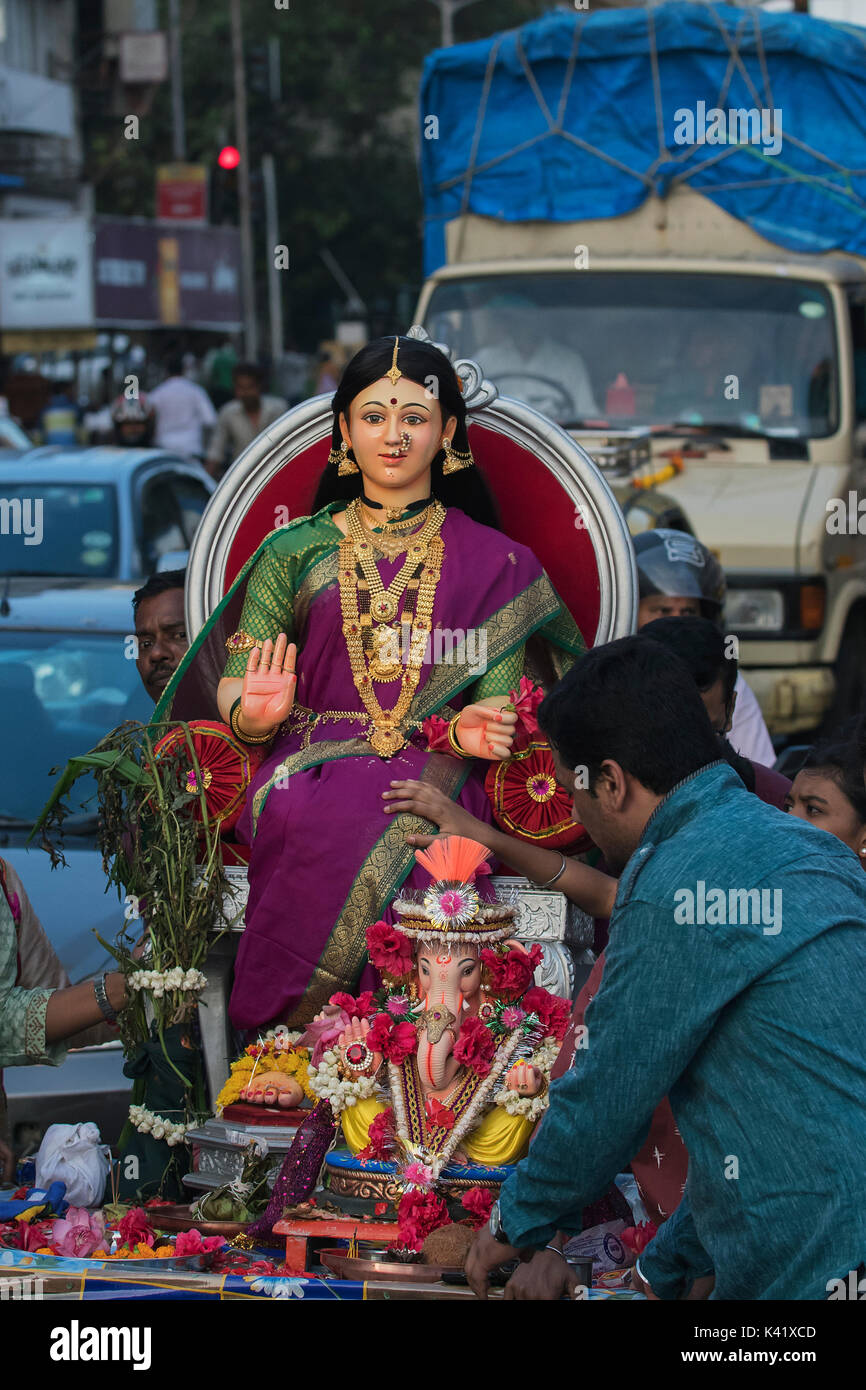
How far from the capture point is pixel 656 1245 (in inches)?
121

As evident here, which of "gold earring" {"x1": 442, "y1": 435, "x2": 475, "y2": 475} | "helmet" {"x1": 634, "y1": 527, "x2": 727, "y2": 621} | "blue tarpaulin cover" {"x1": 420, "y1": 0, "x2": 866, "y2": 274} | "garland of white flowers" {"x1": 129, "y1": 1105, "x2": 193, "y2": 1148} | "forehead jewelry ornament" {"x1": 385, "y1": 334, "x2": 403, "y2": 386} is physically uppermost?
"blue tarpaulin cover" {"x1": 420, "y1": 0, "x2": 866, "y2": 274}

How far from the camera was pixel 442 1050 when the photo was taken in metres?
3.63

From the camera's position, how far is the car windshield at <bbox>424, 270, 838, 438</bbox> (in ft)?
30.2

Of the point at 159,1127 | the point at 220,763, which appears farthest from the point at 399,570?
the point at 159,1127

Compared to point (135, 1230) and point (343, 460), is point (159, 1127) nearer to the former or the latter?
point (135, 1230)

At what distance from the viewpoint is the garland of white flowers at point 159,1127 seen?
408 cm

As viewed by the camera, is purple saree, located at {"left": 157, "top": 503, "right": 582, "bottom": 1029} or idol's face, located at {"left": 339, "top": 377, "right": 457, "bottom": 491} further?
idol's face, located at {"left": 339, "top": 377, "right": 457, "bottom": 491}

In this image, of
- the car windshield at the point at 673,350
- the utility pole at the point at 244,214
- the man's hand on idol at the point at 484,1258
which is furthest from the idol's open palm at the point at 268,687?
the utility pole at the point at 244,214

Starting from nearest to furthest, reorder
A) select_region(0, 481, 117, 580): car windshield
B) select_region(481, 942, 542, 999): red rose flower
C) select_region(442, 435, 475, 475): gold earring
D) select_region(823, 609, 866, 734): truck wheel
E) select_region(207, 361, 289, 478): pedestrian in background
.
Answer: select_region(481, 942, 542, 999): red rose flower → select_region(442, 435, 475, 475): gold earring → select_region(0, 481, 117, 580): car windshield → select_region(823, 609, 866, 734): truck wheel → select_region(207, 361, 289, 478): pedestrian in background

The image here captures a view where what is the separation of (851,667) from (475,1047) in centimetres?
636

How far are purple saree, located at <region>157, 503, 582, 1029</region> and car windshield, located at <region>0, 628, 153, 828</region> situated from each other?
1347 millimetres

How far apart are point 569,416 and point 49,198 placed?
26.6 metres

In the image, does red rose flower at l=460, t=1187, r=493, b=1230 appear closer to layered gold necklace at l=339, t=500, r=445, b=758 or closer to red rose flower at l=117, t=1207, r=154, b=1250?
red rose flower at l=117, t=1207, r=154, b=1250

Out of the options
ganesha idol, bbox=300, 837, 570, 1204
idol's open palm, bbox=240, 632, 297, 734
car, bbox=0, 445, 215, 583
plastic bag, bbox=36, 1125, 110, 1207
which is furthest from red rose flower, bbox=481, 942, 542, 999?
car, bbox=0, 445, 215, 583
